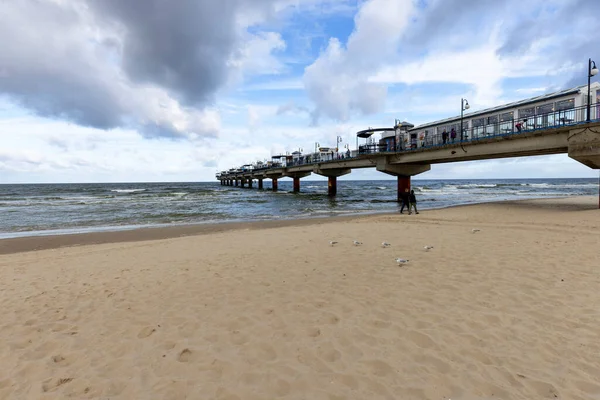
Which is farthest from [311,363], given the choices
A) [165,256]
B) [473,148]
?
[473,148]

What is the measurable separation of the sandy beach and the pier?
42.7ft

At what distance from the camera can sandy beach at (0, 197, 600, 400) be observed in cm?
303

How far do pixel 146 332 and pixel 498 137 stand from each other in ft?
79.6

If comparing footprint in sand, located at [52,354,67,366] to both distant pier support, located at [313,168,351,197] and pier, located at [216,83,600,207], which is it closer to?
pier, located at [216,83,600,207]

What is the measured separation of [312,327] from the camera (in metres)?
4.13

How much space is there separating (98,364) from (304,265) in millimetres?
4426

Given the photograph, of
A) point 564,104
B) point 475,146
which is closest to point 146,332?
point 564,104

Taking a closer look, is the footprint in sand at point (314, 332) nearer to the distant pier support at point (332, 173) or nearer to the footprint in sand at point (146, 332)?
the footprint in sand at point (146, 332)

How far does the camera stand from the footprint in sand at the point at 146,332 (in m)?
4.06

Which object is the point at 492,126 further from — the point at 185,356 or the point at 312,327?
the point at 185,356

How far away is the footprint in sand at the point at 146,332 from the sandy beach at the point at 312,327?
0.03 m

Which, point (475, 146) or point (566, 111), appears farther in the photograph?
point (475, 146)

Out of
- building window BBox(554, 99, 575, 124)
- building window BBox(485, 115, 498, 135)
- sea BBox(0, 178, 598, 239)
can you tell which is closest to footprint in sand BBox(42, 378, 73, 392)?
sea BBox(0, 178, 598, 239)

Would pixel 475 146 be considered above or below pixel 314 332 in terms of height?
above
